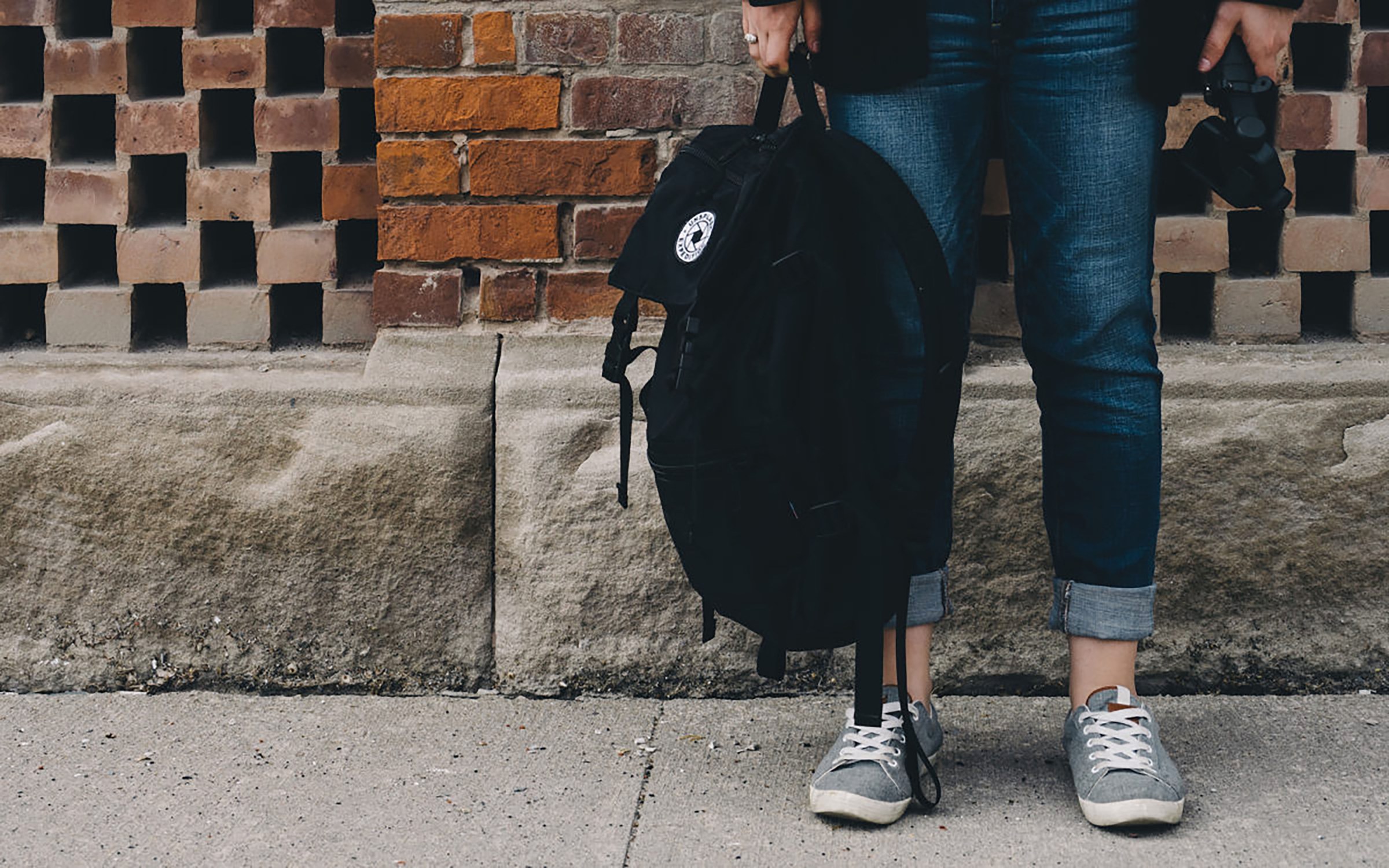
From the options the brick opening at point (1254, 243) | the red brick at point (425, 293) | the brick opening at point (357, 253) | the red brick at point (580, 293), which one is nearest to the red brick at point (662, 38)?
the red brick at point (580, 293)

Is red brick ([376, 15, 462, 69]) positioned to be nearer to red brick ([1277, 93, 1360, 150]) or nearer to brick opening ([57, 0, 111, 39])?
brick opening ([57, 0, 111, 39])

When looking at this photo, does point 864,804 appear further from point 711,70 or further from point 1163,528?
point 711,70

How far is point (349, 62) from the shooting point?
218 cm

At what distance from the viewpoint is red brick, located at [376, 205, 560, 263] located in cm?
208

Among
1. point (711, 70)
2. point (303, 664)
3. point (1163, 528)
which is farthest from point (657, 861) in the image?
point (711, 70)

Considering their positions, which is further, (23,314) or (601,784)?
(23,314)

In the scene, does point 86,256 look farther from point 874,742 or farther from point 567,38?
point 874,742

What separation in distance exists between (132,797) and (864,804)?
3.14ft

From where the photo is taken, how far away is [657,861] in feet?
5.24

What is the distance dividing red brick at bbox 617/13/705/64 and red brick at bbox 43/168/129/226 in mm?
871

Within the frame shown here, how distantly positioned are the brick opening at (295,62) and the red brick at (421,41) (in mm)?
233

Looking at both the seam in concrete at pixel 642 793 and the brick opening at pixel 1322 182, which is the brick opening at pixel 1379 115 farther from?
the seam in concrete at pixel 642 793

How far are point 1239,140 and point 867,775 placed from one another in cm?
88

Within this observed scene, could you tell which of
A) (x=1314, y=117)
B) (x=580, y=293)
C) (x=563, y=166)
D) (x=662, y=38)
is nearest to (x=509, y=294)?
(x=580, y=293)
